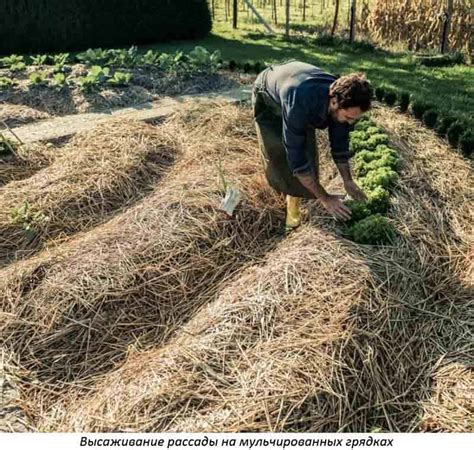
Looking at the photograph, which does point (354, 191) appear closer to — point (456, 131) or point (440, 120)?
point (456, 131)

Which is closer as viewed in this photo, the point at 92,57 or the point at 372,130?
the point at 372,130

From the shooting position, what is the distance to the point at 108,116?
6492mm

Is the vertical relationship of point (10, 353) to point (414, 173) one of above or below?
below

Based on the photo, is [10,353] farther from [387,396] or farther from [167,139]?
Result: [167,139]

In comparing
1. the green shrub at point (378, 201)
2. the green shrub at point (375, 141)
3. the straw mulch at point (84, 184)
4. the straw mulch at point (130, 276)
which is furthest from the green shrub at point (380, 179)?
the straw mulch at point (84, 184)

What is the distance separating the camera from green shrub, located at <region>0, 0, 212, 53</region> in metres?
11.0

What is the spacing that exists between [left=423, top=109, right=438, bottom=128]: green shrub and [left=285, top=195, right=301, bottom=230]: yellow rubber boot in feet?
8.65

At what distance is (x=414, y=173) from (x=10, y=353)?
3371 millimetres

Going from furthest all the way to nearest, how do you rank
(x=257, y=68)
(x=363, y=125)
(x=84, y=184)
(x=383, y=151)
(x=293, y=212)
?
(x=257, y=68) → (x=363, y=125) → (x=84, y=184) → (x=383, y=151) → (x=293, y=212)

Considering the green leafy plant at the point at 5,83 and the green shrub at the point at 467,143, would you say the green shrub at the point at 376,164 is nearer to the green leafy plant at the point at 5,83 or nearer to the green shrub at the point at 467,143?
the green shrub at the point at 467,143

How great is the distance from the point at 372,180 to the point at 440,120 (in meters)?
2.16

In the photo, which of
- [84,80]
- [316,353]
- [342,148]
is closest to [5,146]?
[84,80]

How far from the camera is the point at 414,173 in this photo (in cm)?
481

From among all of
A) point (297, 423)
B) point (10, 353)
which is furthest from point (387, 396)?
point (10, 353)
